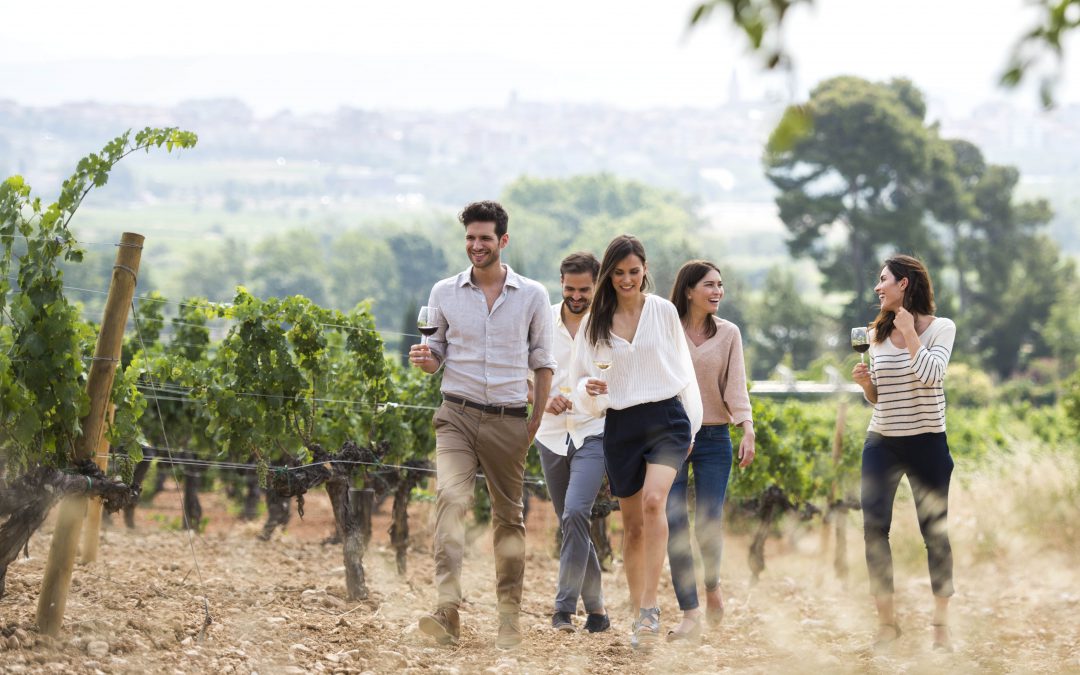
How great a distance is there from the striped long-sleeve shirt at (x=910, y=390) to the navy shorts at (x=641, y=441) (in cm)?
80

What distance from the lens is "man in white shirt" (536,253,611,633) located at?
5.66 m

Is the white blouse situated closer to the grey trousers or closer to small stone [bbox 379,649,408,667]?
the grey trousers

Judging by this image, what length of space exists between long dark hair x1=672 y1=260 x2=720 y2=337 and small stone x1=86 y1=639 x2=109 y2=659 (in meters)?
2.62

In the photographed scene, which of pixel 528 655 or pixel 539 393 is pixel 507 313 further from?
pixel 528 655

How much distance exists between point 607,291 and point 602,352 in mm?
248

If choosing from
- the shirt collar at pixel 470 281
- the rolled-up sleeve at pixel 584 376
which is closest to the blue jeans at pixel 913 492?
the rolled-up sleeve at pixel 584 376

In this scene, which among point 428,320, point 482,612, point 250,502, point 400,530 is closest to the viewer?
point 428,320

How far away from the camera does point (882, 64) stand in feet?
616

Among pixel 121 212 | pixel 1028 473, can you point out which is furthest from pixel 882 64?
pixel 1028 473

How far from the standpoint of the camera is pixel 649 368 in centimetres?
514

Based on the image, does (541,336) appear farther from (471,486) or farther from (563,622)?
(563,622)

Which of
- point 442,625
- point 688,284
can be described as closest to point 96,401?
point 442,625

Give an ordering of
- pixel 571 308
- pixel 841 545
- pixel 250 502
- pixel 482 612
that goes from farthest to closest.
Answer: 1. pixel 250 502
2. pixel 841 545
3. pixel 482 612
4. pixel 571 308

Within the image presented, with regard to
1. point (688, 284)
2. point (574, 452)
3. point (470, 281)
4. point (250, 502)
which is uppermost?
point (688, 284)
